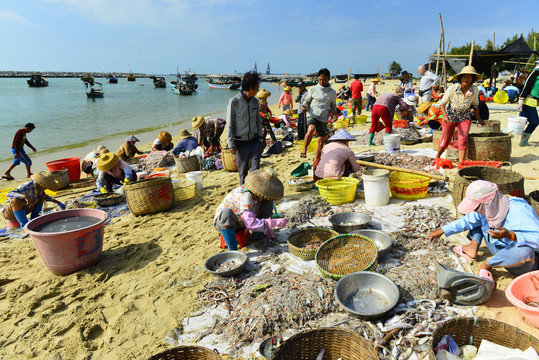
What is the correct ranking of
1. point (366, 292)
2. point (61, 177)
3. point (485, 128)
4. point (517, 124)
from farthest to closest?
point (517, 124), point (61, 177), point (485, 128), point (366, 292)

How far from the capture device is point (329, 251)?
3.41 metres

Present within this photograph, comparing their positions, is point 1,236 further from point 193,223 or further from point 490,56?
point 490,56

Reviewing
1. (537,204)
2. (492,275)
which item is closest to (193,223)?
(492,275)

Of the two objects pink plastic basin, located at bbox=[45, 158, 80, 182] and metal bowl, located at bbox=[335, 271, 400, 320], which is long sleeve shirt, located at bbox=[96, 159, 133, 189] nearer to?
pink plastic basin, located at bbox=[45, 158, 80, 182]

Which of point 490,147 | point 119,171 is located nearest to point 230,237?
point 119,171

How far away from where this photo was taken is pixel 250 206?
11.6ft

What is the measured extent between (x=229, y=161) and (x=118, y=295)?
4575 mm

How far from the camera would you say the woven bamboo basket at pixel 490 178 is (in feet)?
12.1

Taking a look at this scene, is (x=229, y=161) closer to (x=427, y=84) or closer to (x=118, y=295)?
(x=118, y=295)

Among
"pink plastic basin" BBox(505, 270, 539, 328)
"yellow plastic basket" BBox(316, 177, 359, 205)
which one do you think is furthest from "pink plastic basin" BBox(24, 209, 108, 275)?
"pink plastic basin" BBox(505, 270, 539, 328)

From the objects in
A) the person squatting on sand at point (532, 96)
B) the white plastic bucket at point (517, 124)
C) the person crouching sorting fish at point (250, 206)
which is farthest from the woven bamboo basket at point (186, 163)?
the white plastic bucket at point (517, 124)

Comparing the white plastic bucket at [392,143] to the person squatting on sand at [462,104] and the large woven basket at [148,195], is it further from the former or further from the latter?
the large woven basket at [148,195]

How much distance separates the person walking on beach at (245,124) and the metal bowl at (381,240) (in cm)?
216

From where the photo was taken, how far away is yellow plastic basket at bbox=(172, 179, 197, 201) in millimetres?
5875
